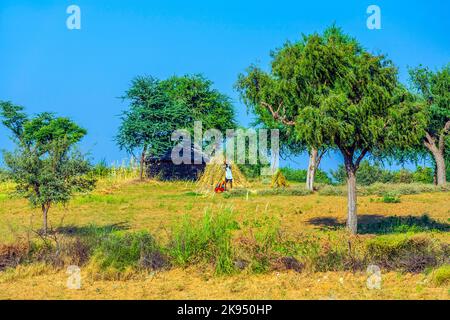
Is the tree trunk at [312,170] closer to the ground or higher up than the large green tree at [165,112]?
closer to the ground

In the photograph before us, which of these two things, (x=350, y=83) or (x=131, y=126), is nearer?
(x=350, y=83)

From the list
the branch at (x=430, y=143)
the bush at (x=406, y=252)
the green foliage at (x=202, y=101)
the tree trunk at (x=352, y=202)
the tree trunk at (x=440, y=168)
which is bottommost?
the bush at (x=406, y=252)

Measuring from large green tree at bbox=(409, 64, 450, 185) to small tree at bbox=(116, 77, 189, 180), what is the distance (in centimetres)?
1951

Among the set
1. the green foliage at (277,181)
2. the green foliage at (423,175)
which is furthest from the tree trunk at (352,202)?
the green foliage at (423,175)

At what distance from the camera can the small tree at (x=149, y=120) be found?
47.2 metres

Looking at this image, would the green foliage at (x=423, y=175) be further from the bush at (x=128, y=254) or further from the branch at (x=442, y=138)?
the bush at (x=128, y=254)

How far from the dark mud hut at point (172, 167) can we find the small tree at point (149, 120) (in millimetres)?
939

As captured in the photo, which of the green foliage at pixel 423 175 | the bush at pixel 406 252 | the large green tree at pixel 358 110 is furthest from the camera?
the green foliage at pixel 423 175

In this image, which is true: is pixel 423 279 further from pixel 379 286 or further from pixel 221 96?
pixel 221 96

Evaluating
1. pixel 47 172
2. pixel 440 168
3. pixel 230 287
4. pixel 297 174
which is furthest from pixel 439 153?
pixel 230 287

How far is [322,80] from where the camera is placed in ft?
59.3
